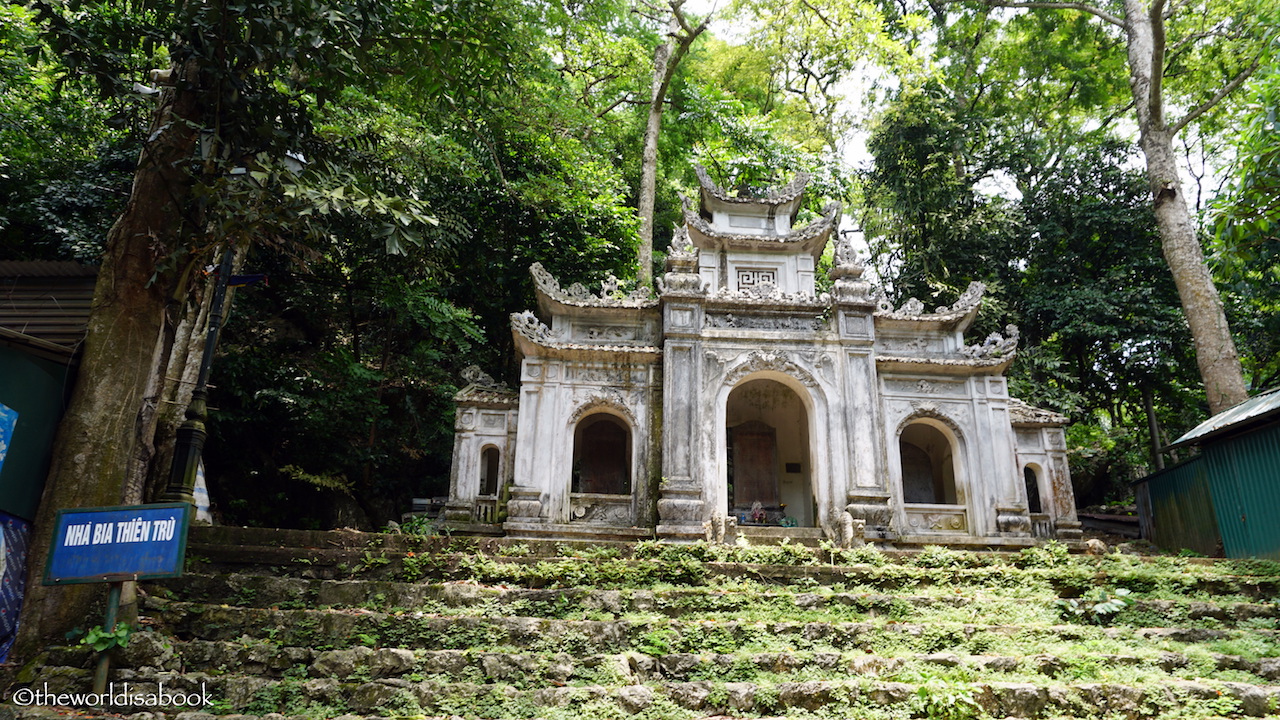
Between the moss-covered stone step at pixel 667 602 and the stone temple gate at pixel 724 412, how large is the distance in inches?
148

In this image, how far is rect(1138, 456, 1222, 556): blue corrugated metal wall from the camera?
12.0m

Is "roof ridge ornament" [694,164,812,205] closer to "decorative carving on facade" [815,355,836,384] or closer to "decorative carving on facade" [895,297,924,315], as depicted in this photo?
"decorative carving on facade" [895,297,924,315]

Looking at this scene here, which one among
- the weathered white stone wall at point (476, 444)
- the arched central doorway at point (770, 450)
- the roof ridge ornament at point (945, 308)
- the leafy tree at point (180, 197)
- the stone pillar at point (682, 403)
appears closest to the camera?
the leafy tree at point (180, 197)

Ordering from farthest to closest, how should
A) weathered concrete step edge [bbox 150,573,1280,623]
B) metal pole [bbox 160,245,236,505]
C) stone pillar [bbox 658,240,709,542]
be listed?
stone pillar [bbox 658,240,709,542], metal pole [bbox 160,245,236,505], weathered concrete step edge [bbox 150,573,1280,623]

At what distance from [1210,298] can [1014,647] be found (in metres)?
10.8

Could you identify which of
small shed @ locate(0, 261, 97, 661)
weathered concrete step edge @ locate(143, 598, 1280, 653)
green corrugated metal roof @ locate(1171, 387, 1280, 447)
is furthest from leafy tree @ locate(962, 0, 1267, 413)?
small shed @ locate(0, 261, 97, 661)

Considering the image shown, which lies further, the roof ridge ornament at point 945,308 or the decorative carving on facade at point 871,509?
the roof ridge ornament at point 945,308

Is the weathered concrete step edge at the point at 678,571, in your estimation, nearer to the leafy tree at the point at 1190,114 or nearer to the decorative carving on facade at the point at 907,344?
the decorative carving on facade at the point at 907,344

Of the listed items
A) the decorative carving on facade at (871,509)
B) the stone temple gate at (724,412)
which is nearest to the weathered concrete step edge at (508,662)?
the stone temple gate at (724,412)

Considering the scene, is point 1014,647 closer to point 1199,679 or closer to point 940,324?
point 1199,679

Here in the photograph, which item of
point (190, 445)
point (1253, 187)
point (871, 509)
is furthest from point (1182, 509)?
point (190, 445)

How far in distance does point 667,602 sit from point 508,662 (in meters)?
2.03

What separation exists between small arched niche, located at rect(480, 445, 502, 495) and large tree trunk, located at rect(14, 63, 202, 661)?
6.60m

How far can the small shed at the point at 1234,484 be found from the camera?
10.1 m
